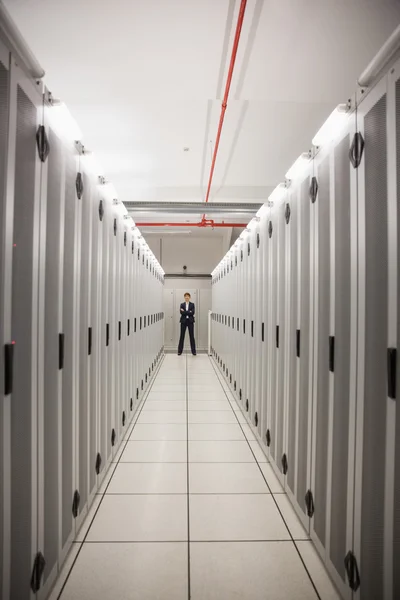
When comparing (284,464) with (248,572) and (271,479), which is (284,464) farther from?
(248,572)

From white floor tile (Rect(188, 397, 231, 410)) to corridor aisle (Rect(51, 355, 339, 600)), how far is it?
1.14m

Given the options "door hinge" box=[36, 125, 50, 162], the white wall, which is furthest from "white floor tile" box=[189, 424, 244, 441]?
the white wall

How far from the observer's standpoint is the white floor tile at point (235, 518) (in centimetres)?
218

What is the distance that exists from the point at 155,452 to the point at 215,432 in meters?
0.82

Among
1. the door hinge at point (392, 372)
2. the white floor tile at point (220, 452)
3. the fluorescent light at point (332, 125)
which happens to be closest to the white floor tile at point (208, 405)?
the white floor tile at point (220, 452)

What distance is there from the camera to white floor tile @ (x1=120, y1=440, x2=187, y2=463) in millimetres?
3250

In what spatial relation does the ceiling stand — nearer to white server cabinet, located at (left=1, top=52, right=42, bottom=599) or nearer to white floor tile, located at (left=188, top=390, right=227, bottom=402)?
white server cabinet, located at (left=1, top=52, right=42, bottom=599)

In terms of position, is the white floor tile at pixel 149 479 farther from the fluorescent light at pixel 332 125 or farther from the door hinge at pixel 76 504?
the fluorescent light at pixel 332 125

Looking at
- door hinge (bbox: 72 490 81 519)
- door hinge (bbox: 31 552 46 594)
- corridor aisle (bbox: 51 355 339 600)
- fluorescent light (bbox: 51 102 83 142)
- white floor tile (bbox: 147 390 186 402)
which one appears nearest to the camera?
door hinge (bbox: 31 552 46 594)

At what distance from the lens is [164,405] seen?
16.7 feet

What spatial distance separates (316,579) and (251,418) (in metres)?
2.29

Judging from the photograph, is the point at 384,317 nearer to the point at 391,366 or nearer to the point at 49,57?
the point at 391,366

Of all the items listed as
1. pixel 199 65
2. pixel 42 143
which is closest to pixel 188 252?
pixel 199 65

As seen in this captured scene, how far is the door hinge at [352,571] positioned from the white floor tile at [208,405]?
3.44 m
